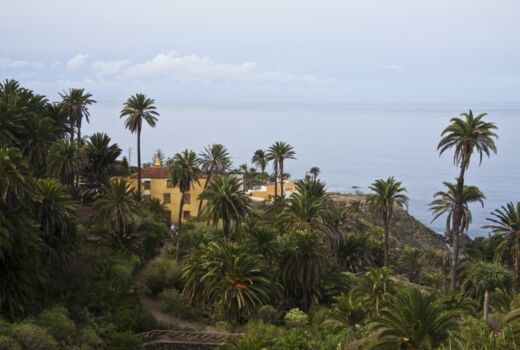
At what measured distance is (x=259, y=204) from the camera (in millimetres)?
85875

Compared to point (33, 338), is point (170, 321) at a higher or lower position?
lower

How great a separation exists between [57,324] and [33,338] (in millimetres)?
2972

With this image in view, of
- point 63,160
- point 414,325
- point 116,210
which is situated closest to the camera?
point 414,325

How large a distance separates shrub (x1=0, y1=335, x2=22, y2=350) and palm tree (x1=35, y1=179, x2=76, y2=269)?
10.8 meters

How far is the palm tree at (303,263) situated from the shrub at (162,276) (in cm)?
826

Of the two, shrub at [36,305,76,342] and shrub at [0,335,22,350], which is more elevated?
shrub at [0,335,22,350]

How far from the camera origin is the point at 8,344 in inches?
1020

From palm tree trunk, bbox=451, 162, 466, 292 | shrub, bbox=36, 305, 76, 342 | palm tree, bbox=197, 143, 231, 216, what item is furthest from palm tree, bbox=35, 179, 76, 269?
palm tree, bbox=197, 143, 231, 216

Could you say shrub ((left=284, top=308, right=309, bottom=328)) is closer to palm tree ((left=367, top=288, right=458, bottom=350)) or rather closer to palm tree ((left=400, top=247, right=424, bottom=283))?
palm tree ((left=367, top=288, right=458, bottom=350))

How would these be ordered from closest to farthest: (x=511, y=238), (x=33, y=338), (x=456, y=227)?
(x=33, y=338)
(x=511, y=238)
(x=456, y=227)

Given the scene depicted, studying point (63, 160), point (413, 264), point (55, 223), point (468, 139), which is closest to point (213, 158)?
point (63, 160)

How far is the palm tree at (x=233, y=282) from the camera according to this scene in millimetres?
41125

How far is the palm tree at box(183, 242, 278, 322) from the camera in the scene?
4112cm

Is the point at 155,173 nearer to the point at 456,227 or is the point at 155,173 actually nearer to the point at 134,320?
the point at 456,227
